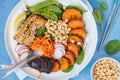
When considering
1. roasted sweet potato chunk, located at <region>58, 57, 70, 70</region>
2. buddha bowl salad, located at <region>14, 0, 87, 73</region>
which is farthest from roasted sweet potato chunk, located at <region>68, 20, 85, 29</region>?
roasted sweet potato chunk, located at <region>58, 57, 70, 70</region>

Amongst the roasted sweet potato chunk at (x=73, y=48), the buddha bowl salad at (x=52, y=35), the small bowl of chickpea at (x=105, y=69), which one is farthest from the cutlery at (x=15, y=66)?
the small bowl of chickpea at (x=105, y=69)

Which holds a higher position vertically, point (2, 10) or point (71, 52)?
point (2, 10)

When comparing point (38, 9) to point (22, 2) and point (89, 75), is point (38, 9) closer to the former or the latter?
point (22, 2)

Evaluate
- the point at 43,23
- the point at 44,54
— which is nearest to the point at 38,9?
the point at 43,23

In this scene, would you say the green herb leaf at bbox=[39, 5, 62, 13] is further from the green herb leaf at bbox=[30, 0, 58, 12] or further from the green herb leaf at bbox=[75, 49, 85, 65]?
the green herb leaf at bbox=[75, 49, 85, 65]

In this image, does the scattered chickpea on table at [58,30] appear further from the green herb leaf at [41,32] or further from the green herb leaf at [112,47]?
the green herb leaf at [112,47]
